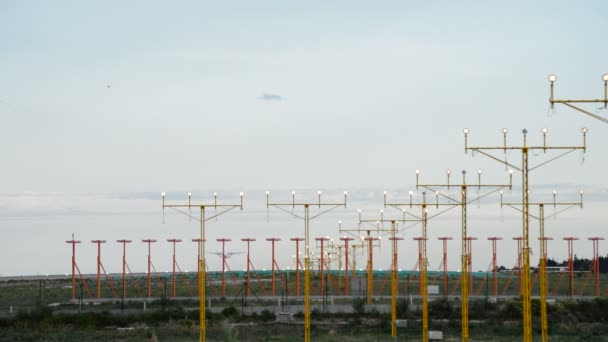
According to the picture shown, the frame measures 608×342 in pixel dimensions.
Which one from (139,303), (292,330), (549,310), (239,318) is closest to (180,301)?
(139,303)

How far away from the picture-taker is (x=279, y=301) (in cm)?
7206

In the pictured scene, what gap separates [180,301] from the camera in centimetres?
7525

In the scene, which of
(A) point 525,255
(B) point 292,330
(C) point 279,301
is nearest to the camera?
(A) point 525,255

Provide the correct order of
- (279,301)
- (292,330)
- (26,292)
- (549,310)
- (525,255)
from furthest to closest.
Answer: (26,292), (279,301), (549,310), (292,330), (525,255)

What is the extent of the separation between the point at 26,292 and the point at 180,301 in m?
32.6

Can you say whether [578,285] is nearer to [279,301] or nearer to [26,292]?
[279,301]

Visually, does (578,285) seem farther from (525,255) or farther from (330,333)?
(525,255)

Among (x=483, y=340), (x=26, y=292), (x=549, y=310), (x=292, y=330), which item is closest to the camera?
(x=483, y=340)

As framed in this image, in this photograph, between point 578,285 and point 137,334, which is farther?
point 578,285

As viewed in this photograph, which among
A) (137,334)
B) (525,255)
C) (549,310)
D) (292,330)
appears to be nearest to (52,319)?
(137,334)

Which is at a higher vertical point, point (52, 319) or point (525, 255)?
point (525, 255)

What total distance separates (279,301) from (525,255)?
42.8 m

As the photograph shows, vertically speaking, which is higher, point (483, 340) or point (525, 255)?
point (525, 255)

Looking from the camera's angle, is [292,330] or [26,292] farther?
[26,292]
